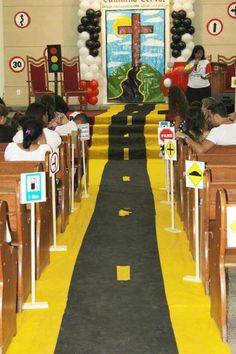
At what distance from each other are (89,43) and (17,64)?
160 centimetres

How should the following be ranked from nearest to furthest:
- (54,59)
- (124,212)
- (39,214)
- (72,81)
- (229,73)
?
(39,214) → (124,212) → (54,59) → (229,73) → (72,81)

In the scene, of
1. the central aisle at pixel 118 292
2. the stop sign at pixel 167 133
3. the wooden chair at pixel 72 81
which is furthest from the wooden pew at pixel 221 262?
the wooden chair at pixel 72 81

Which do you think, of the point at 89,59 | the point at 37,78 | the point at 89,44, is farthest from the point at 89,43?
the point at 37,78

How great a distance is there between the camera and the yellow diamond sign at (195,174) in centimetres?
408

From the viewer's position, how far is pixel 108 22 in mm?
12797

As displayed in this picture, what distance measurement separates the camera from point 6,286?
323 cm

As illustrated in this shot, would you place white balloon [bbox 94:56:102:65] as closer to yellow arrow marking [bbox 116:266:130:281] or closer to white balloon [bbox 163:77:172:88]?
white balloon [bbox 163:77:172:88]

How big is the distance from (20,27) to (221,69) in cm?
415

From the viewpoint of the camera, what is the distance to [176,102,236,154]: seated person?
574 cm

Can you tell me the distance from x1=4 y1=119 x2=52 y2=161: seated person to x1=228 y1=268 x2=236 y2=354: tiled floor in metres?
1.68

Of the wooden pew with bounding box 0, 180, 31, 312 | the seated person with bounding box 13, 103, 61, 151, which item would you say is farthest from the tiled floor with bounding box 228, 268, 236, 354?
the seated person with bounding box 13, 103, 61, 151

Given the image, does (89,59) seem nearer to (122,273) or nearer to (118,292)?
(122,273)

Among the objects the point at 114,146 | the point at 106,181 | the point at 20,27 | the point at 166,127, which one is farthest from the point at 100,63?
the point at 166,127

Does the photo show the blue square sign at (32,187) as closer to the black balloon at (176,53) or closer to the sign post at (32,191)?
the sign post at (32,191)
